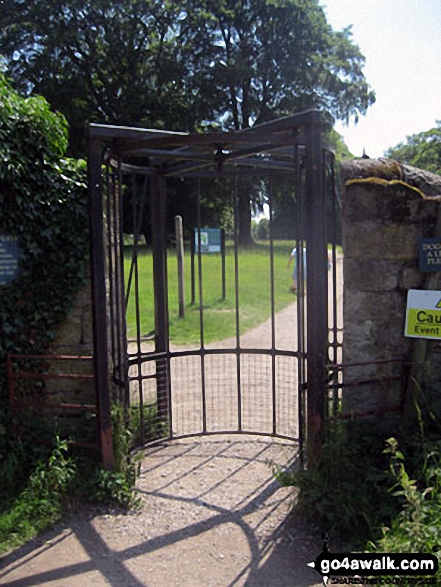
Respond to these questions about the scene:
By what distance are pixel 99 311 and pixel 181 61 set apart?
77.6ft

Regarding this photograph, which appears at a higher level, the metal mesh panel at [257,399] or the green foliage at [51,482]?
the green foliage at [51,482]

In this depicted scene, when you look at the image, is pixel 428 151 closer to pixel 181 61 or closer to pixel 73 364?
pixel 181 61

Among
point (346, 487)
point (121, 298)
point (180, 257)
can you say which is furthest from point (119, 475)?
point (180, 257)

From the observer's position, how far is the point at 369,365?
4.13 m

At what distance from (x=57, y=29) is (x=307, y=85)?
1146cm

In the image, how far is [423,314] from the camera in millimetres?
3953

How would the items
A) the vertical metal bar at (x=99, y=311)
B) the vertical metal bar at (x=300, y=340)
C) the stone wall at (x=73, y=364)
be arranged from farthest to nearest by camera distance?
the stone wall at (x=73, y=364)
the vertical metal bar at (x=300, y=340)
the vertical metal bar at (x=99, y=311)

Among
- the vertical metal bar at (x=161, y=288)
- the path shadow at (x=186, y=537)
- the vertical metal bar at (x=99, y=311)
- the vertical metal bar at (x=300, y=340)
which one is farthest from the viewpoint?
the vertical metal bar at (x=161, y=288)

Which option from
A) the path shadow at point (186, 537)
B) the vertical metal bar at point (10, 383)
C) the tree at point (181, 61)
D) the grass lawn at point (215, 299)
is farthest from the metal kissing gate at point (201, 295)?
the tree at point (181, 61)

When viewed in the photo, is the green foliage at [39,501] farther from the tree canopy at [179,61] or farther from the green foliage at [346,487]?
the tree canopy at [179,61]

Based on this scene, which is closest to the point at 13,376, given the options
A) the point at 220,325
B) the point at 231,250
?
the point at 220,325

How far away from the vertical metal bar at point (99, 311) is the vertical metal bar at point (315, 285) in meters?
1.43

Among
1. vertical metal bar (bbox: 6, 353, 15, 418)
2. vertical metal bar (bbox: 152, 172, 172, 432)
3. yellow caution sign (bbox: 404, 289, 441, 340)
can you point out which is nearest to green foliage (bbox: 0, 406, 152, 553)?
vertical metal bar (bbox: 6, 353, 15, 418)

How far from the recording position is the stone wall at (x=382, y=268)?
4.00 metres
